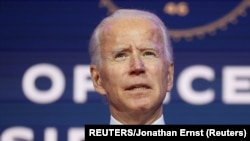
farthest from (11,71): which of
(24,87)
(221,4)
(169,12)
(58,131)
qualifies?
(221,4)

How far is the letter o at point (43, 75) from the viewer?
3184 mm

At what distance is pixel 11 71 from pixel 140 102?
2.94ft

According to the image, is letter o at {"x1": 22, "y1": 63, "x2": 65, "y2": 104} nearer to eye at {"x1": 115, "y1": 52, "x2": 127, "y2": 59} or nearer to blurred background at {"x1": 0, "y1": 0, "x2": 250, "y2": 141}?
blurred background at {"x1": 0, "y1": 0, "x2": 250, "y2": 141}

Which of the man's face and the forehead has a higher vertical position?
the forehead

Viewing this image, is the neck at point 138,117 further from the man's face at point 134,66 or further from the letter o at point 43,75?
the letter o at point 43,75

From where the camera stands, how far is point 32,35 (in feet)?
10.6

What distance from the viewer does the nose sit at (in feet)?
8.21

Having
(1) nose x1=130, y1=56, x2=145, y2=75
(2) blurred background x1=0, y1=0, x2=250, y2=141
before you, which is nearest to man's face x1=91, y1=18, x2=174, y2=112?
(1) nose x1=130, y1=56, x2=145, y2=75

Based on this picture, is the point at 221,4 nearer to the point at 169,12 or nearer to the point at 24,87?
the point at 169,12

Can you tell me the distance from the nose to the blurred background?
660 millimetres

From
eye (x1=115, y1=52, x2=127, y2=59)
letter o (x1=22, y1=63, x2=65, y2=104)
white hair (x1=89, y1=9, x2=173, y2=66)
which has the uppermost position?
letter o (x1=22, y1=63, x2=65, y2=104)

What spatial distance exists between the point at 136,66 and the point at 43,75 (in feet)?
2.56

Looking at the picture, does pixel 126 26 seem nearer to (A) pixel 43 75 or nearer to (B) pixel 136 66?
(B) pixel 136 66

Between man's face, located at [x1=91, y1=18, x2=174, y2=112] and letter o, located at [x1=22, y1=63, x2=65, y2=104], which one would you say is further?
letter o, located at [x1=22, y1=63, x2=65, y2=104]
